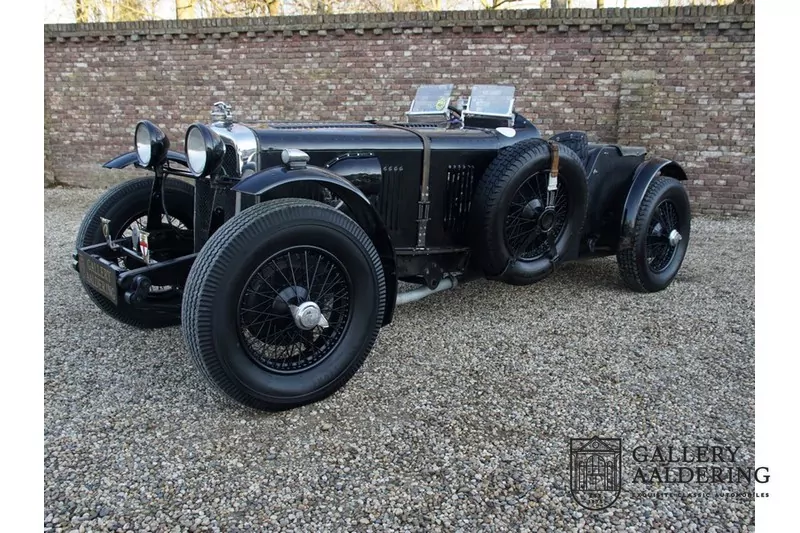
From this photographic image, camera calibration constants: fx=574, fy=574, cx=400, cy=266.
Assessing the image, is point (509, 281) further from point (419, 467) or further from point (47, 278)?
point (47, 278)

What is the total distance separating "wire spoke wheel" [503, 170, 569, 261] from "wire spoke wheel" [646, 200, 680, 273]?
3.90ft

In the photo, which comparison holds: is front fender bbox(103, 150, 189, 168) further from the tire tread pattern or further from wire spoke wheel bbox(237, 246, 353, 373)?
the tire tread pattern

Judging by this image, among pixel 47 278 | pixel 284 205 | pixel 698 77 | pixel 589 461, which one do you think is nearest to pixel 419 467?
pixel 589 461

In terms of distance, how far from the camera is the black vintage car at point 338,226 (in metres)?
2.65

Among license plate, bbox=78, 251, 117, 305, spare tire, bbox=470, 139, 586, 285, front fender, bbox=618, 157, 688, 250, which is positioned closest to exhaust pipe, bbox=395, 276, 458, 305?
spare tire, bbox=470, 139, 586, 285

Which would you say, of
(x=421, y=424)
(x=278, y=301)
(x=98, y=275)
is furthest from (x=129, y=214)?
(x=421, y=424)

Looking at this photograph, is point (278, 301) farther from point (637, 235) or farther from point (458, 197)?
point (637, 235)

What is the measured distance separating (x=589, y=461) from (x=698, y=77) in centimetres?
741

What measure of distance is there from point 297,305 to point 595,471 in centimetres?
152

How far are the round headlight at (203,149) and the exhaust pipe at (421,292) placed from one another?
1.42 meters

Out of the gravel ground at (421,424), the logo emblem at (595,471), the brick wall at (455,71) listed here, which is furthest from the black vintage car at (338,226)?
the brick wall at (455,71)

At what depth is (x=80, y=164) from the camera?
1031 cm

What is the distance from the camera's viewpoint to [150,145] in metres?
3.45

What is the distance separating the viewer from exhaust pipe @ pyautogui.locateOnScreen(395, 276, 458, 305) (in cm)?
380
